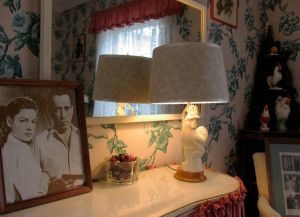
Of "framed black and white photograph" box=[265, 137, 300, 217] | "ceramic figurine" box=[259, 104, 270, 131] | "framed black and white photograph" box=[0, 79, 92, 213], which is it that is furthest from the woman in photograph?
"ceramic figurine" box=[259, 104, 270, 131]

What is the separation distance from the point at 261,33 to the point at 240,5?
0.43 meters

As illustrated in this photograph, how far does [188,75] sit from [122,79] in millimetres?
313

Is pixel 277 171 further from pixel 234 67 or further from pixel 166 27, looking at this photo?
pixel 166 27

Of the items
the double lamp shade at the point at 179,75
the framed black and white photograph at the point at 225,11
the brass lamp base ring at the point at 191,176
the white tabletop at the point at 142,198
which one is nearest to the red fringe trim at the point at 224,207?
the white tabletop at the point at 142,198

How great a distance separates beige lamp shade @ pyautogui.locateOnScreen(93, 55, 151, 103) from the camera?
1.06m

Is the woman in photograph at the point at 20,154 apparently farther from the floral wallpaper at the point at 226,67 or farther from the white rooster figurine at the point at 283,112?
the white rooster figurine at the point at 283,112

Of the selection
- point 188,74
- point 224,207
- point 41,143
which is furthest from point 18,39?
point 224,207

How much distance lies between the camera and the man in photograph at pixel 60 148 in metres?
0.83

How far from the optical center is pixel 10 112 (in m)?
0.78

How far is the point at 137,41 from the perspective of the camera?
1.20 metres

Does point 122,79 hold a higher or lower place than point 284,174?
higher

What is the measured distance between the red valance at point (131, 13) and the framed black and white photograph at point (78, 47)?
0.06 meters

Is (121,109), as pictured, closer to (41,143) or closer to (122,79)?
(122,79)

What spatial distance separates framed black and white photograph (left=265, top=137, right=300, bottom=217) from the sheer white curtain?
69 cm
